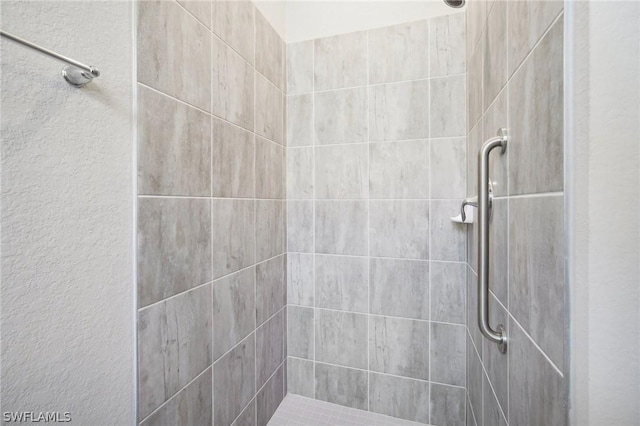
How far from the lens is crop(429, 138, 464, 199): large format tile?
1414mm

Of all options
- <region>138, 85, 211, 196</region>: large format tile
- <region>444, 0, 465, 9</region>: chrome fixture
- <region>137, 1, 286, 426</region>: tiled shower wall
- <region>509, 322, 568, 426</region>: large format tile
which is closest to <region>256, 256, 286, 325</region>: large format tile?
<region>137, 1, 286, 426</region>: tiled shower wall

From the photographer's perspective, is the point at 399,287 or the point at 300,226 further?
the point at 300,226

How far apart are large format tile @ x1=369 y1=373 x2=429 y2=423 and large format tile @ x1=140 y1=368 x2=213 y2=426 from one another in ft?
2.92

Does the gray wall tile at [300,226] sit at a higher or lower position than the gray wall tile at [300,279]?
higher

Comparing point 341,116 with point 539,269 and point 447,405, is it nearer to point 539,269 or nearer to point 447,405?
point 539,269

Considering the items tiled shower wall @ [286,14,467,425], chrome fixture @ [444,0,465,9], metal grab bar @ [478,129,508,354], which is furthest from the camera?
tiled shower wall @ [286,14,467,425]

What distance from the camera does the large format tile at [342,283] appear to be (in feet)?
5.14

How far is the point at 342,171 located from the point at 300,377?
1254 mm

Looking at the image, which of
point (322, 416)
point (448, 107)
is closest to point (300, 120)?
point (448, 107)

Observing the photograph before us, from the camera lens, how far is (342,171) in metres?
1.60

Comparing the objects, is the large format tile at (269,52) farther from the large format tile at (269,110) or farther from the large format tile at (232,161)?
the large format tile at (232,161)

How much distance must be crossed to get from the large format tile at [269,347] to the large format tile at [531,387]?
1062mm

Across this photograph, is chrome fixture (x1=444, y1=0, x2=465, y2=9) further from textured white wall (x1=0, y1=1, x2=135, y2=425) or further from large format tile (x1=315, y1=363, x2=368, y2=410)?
large format tile (x1=315, y1=363, x2=368, y2=410)

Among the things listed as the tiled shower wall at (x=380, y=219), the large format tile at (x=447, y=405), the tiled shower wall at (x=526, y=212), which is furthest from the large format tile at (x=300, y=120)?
the large format tile at (x=447, y=405)
